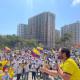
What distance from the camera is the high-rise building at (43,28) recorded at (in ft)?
401

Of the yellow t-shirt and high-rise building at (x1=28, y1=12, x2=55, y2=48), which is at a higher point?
high-rise building at (x1=28, y1=12, x2=55, y2=48)

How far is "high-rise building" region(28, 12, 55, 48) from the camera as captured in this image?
122250 mm

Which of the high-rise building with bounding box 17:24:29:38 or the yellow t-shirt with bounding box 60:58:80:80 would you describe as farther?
the high-rise building with bounding box 17:24:29:38

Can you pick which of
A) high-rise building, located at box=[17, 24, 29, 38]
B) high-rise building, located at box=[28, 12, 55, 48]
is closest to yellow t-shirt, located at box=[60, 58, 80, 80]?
high-rise building, located at box=[28, 12, 55, 48]

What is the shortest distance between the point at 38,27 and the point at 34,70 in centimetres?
11252

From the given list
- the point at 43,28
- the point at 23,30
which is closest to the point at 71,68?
the point at 43,28

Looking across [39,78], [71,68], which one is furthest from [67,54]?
[39,78]

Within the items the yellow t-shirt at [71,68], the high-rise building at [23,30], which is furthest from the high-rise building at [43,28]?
the yellow t-shirt at [71,68]

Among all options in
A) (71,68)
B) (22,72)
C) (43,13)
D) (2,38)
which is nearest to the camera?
(71,68)

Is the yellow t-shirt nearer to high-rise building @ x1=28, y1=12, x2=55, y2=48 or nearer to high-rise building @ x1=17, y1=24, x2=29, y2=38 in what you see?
high-rise building @ x1=28, y1=12, x2=55, y2=48

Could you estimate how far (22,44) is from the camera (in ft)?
323

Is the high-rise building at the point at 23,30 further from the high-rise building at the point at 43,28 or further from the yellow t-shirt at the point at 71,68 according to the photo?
the yellow t-shirt at the point at 71,68

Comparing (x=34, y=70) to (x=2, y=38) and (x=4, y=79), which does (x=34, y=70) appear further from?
(x=2, y=38)

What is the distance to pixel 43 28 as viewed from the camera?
125562 mm
